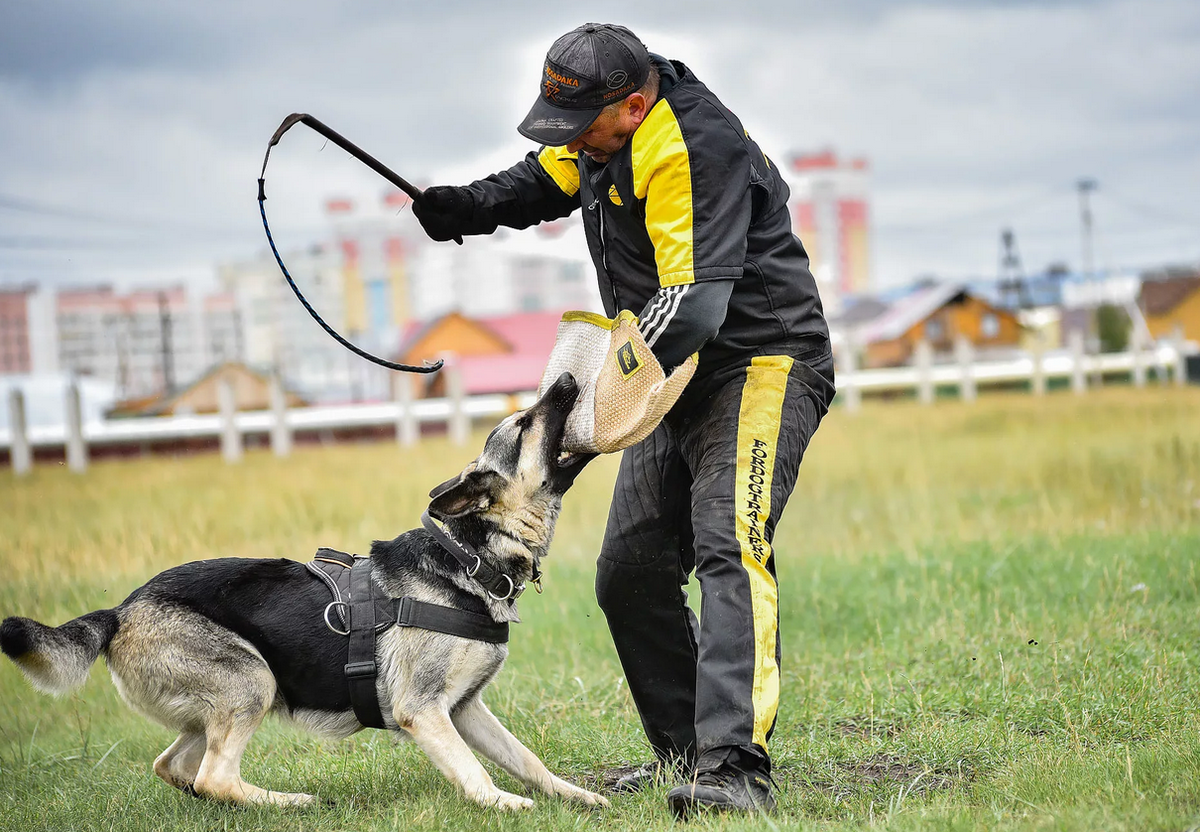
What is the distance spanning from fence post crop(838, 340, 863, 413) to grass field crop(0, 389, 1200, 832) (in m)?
10.7

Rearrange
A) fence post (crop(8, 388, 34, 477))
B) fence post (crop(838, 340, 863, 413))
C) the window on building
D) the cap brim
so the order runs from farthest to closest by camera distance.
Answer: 1. the window on building
2. fence post (crop(838, 340, 863, 413))
3. fence post (crop(8, 388, 34, 477))
4. the cap brim

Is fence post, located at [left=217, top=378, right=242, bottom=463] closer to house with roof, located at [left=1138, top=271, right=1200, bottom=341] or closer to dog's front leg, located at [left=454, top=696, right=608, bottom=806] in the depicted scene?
dog's front leg, located at [left=454, top=696, right=608, bottom=806]

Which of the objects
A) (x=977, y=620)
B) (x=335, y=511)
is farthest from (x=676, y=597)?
(x=335, y=511)

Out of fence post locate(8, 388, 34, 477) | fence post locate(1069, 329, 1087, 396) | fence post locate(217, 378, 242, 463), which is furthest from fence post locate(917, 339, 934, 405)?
fence post locate(8, 388, 34, 477)

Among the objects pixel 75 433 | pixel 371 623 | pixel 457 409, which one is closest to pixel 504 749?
pixel 371 623

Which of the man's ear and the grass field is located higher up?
the man's ear

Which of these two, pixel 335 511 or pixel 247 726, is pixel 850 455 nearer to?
pixel 335 511

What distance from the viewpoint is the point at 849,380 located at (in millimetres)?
22719

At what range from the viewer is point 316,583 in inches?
158

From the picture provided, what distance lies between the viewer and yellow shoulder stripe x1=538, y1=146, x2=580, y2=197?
4184 millimetres

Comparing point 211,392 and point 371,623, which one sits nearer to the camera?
point 371,623

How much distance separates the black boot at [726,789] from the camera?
10.6 ft

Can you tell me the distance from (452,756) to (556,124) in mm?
2115

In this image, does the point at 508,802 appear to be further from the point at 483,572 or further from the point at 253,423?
the point at 253,423
